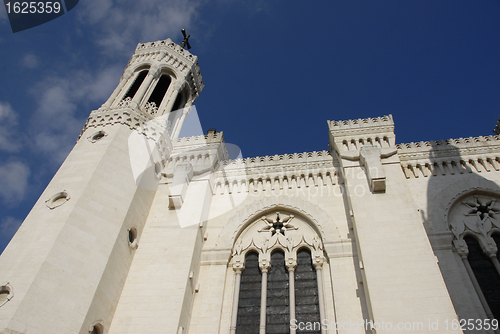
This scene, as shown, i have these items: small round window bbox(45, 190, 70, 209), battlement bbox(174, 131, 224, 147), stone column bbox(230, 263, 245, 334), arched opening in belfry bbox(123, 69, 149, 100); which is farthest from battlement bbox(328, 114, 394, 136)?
small round window bbox(45, 190, 70, 209)

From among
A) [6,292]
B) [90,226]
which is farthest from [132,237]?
[6,292]

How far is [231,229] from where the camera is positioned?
A: 13594mm

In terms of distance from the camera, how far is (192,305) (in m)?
11.6

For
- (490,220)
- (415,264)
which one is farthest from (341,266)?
(490,220)

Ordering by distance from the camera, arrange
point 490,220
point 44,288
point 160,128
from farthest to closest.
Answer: point 160,128, point 490,220, point 44,288

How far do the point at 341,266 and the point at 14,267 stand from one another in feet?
29.1

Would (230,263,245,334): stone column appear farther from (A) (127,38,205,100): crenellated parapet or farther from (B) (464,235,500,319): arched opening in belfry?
(A) (127,38,205,100): crenellated parapet

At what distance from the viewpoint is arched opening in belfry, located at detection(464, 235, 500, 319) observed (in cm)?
1086

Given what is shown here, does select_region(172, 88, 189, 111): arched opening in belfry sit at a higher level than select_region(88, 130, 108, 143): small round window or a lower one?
higher

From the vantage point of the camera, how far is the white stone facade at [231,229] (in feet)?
32.1

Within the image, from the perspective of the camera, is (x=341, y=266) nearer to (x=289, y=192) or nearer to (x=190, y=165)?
(x=289, y=192)

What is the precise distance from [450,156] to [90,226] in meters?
12.7

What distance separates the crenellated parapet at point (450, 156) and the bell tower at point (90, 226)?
967 cm

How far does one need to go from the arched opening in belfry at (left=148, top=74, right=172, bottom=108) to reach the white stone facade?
8.60 ft
